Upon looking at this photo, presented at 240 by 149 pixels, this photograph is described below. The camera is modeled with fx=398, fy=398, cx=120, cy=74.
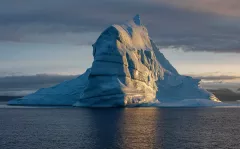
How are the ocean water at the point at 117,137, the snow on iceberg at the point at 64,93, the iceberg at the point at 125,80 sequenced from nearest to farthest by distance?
1. the ocean water at the point at 117,137
2. the iceberg at the point at 125,80
3. the snow on iceberg at the point at 64,93

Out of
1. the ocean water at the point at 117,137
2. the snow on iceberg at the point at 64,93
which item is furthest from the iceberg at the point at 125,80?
the ocean water at the point at 117,137

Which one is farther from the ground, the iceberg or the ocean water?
the iceberg

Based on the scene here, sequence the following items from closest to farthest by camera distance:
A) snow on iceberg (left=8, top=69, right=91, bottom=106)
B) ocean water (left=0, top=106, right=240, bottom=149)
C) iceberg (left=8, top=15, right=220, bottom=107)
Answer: ocean water (left=0, top=106, right=240, bottom=149) < iceberg (left=8, top=15, right=220, bottom=107) < snow on iceberg (left=8, top=69, right=91, bottom=106)

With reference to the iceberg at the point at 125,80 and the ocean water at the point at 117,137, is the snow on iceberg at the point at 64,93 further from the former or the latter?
the ocean water at the point at 117,137

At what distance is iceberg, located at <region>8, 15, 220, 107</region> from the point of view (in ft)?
304

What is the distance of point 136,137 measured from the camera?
156ft

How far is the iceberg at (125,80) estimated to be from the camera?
92.8 metres

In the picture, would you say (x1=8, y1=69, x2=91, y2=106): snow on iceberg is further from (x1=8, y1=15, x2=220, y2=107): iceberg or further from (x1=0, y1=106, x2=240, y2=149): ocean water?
(x1=0, y1=106, x2=240, y2=149): ocean water

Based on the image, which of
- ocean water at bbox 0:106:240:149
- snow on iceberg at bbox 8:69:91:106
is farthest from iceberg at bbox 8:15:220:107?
ocean water at bbox 0:106:240:149

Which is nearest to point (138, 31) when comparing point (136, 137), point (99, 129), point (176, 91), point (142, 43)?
point (142, 43)

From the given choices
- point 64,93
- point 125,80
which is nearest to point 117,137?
point 125,80

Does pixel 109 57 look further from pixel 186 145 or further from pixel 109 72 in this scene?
pixel 186 145

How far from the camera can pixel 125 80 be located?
310 ft

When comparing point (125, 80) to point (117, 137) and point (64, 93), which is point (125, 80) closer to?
point (64, 93)
